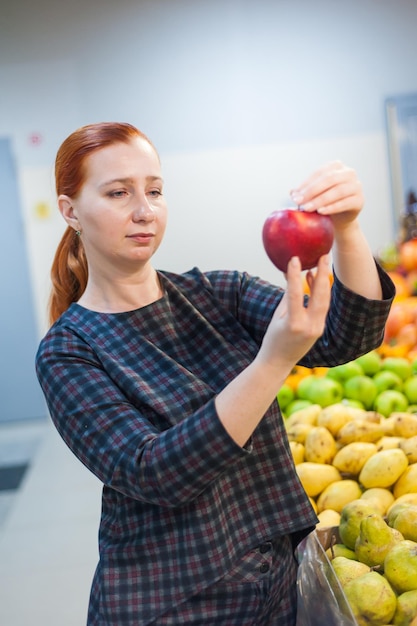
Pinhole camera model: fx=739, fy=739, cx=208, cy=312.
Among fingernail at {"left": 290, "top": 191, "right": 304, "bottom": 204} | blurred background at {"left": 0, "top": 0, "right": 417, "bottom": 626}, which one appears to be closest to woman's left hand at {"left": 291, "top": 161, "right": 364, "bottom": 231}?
fingernail at {"left": 290, "top": 191, "right": 304, "bottom": 204}

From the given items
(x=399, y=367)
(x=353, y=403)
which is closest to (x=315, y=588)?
(x=353, y=403)

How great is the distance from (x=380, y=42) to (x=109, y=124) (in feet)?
16.2

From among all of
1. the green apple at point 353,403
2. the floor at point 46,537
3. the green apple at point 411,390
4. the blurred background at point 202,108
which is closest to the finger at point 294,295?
the green apple at point 353,403

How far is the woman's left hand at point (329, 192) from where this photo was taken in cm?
88

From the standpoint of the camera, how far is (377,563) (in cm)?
120

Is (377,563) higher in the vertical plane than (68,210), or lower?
lower

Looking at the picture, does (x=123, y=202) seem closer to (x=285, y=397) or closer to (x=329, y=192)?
(x=329, y=192)

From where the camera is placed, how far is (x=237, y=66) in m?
5.50

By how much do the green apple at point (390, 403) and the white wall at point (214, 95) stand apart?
3682mm

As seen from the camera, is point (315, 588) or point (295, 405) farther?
point (295, 405)

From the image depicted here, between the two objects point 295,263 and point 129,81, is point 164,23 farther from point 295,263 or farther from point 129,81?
point 295,263

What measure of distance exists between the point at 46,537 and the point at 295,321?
9.05 ft

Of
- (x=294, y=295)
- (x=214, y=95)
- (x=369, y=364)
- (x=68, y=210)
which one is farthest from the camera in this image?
(x=214, y=95)

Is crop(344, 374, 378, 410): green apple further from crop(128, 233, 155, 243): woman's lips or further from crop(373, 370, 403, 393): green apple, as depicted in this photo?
crop(128, 233, 155, 243): woman's lips
